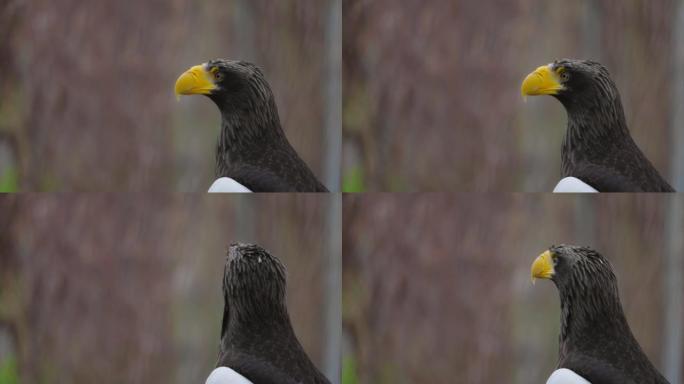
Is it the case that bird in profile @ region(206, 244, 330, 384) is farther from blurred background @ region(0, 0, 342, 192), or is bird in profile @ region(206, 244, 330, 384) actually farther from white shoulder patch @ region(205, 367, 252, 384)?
blurred background @ region(0, 0, 342, 192)

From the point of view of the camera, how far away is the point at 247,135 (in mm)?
1993

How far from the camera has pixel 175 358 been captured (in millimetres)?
2021

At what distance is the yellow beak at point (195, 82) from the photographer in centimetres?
195

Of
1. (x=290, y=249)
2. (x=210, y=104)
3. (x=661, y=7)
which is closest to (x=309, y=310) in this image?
(x=290, y=249)

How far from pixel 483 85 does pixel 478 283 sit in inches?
17.8

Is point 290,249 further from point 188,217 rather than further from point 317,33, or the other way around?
point 317,33

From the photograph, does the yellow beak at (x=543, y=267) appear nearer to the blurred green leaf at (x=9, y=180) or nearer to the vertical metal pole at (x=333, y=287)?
the vertical metal pole at (x=333, y=287)

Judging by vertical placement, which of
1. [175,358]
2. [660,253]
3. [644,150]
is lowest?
[175,358]

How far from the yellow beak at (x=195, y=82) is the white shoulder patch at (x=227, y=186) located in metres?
0.21

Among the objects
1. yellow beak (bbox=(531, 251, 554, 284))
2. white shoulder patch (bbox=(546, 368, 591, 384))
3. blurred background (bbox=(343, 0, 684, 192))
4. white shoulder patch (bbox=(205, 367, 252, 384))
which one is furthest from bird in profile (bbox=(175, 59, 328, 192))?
white shoulder patch (bbox=(546, 368, 591, 384))

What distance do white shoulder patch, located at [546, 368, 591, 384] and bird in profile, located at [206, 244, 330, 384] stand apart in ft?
1.68

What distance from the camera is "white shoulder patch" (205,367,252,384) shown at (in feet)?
6.30

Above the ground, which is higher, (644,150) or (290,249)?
(644,150)

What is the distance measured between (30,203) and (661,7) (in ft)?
5.05
